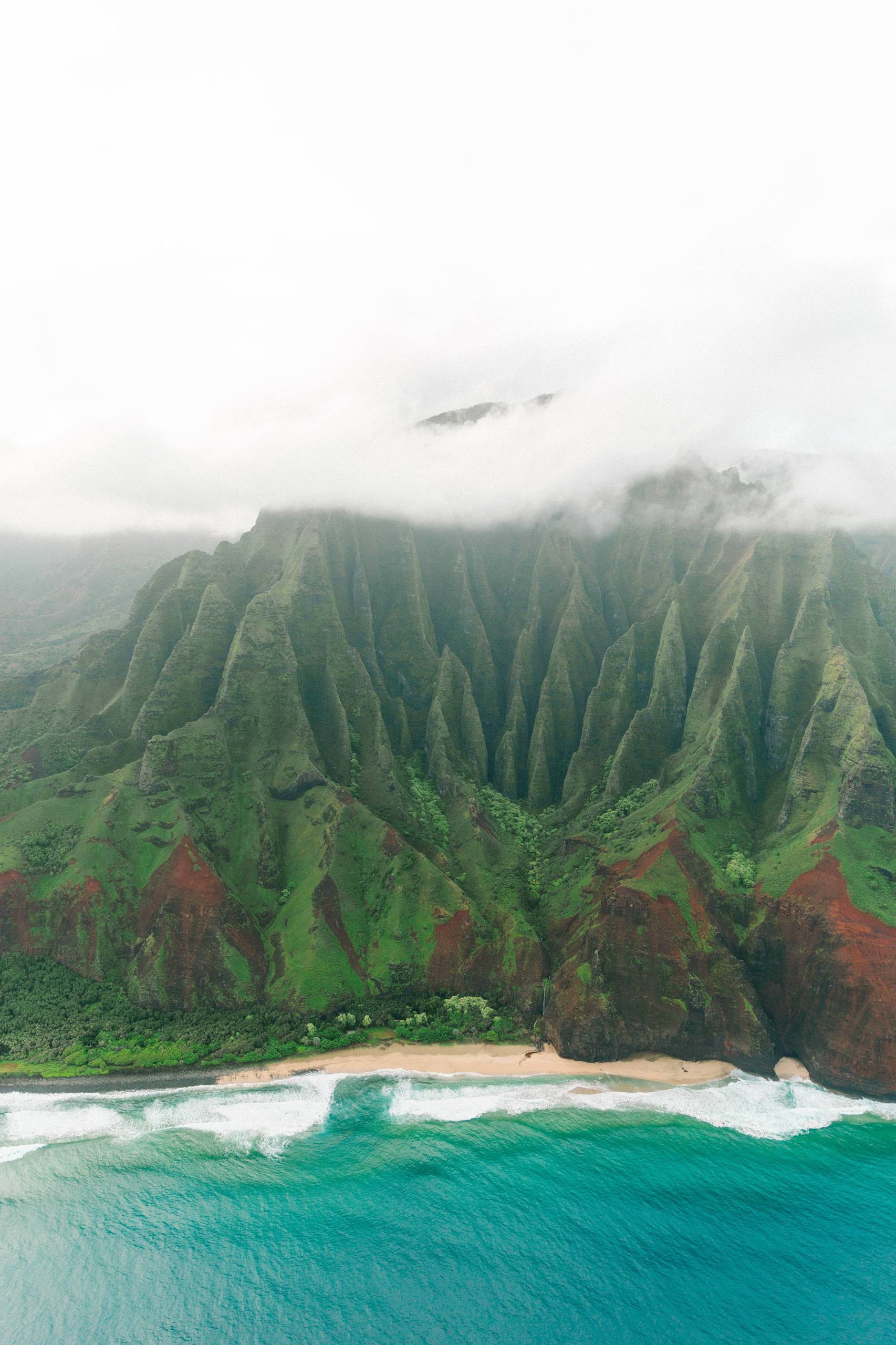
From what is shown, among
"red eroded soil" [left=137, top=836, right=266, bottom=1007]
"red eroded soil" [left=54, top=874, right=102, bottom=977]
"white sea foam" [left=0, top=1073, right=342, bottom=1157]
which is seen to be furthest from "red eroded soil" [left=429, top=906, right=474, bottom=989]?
"red eroded soil" [left=54, top=874, right=102, bottom=977]

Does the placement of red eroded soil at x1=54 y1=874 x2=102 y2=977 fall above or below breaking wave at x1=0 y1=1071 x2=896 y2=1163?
above

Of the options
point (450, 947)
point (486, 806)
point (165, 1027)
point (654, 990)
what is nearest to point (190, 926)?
point (165, 1027)

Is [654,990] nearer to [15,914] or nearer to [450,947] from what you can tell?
[450,947]

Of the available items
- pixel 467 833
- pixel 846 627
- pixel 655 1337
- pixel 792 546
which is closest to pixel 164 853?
pixel 467 833

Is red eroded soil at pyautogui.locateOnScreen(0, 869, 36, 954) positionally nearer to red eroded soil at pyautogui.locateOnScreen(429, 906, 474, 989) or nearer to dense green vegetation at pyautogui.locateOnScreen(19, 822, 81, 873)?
dense green vegetation at pyautogui.locateOnScreen(19, 822, 81, 873)

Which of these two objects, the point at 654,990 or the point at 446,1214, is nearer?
the point at 446,1214

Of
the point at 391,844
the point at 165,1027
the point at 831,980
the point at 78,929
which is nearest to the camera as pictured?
the point at 831,980
